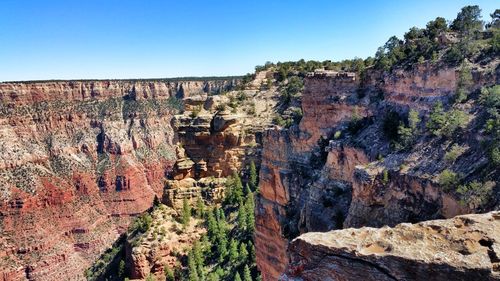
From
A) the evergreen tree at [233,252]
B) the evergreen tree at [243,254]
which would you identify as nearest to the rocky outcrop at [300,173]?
the evergreen tree at [243,254]

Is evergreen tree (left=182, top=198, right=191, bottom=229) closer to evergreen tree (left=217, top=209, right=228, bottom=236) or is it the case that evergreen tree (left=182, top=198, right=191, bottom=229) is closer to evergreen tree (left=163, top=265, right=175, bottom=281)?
evergreen tree (left=217, top=209, right=228, bottom=236)

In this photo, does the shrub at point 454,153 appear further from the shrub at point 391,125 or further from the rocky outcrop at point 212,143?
the rocky outcrop at point 212,143

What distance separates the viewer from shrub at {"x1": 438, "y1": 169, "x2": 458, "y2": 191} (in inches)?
640

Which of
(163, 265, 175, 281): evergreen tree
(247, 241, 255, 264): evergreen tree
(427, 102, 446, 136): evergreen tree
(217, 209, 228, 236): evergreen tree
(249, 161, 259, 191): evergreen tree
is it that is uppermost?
(427, 102, 446, 136): evergreen tree

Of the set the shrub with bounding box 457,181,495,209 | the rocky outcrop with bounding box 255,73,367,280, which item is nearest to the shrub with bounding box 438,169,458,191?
the shrub with bounding box 457,181,495,209

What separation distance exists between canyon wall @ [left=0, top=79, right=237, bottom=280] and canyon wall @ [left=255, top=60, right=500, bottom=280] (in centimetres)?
5484

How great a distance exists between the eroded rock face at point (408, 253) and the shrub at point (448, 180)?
13.6 ft

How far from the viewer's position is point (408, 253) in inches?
441

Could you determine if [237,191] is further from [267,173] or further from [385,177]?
[385,177]

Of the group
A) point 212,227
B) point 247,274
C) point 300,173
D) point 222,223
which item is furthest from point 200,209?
point 300,173

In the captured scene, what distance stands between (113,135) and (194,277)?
83788mm

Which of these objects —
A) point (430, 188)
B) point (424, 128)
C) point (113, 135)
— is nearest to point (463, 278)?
point (430, 188)

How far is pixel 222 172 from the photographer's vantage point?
66125 millimetres

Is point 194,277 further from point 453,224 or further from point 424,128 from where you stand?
point 453,224
